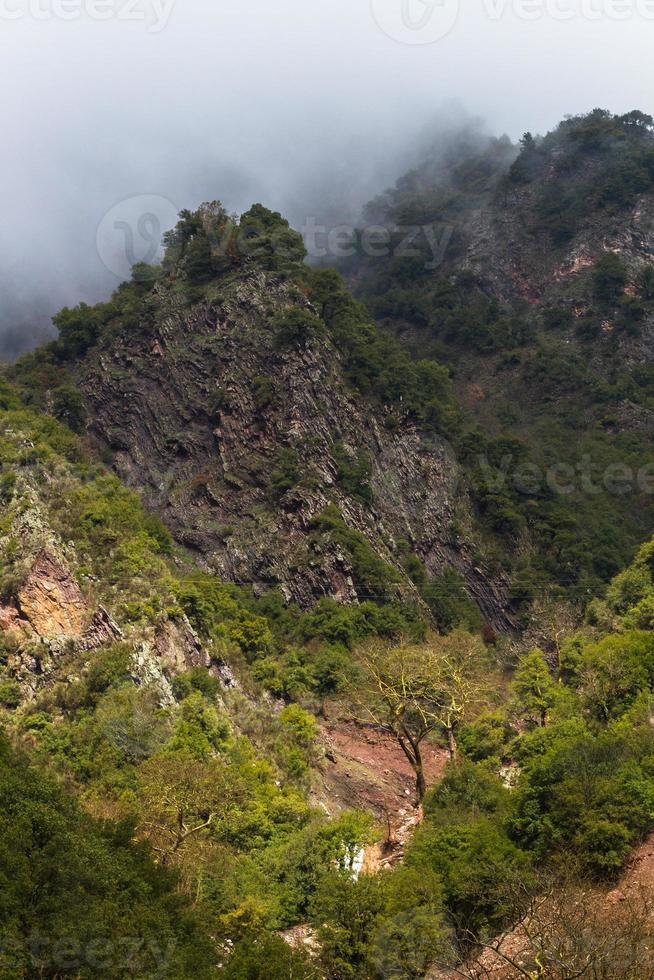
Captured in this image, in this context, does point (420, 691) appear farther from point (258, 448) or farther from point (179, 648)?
point (258, 448)

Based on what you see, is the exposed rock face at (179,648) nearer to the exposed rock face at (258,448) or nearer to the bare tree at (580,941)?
the exposed rock face at (258,448)

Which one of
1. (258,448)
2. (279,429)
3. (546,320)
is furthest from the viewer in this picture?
(546,320)

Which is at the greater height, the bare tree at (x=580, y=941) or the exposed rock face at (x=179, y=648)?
the exposed rock face at (x=179, y=648)

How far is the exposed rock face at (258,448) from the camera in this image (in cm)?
6881

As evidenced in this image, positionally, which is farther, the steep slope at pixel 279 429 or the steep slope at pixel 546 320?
the steep slope at pixel 546 320

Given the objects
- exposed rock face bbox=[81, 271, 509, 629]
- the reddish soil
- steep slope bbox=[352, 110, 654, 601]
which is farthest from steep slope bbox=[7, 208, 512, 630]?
the reddish soil

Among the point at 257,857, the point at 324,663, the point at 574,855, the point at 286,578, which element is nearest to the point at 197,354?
the point at 286,578

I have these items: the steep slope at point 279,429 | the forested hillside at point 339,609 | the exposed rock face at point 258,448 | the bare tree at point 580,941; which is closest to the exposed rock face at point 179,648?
the forested hillside at point 339,609

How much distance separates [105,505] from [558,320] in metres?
56.8

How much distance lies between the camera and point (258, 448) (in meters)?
72.8

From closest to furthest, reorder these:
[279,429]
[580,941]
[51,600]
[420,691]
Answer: [580,941], [420,691], [51,600], [279,429]

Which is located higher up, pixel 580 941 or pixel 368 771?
pixel 368 771

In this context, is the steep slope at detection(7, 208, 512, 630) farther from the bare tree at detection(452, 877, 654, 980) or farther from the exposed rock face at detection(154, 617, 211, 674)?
the bare tree at detection(452, 877, 654, 980)

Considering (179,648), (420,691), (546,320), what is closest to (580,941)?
(420,691)
